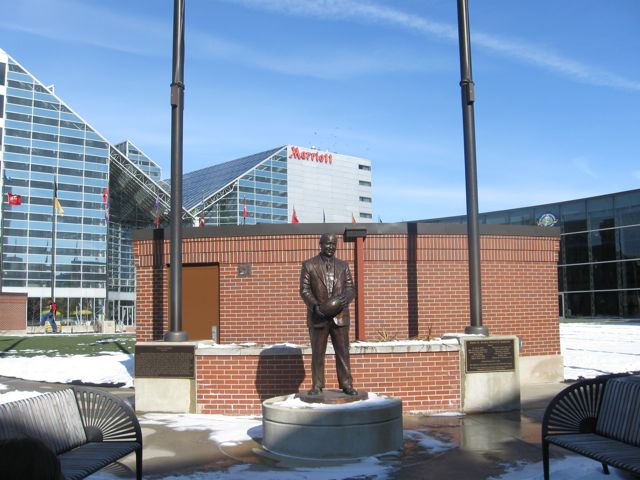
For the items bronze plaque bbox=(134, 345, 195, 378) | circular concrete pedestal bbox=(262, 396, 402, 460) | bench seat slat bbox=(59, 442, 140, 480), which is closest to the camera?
bench seat slat bbox=(59, 442, 140, 480)

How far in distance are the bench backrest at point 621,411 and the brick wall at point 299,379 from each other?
366 centimetres

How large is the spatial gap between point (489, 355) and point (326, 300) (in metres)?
3.41

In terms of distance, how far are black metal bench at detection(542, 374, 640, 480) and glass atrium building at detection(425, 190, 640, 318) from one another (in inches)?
1573

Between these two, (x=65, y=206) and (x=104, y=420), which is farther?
(x=65, y=206)

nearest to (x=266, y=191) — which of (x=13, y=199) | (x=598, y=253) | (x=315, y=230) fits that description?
(x=13, y=199)

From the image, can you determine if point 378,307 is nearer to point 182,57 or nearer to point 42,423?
point 182,57

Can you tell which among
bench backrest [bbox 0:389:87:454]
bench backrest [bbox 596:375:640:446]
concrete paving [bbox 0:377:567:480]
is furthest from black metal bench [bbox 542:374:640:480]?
bench backrest [bbox 0:389:87:454]

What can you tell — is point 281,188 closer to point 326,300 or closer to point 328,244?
point 328,244

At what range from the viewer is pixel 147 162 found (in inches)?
2734

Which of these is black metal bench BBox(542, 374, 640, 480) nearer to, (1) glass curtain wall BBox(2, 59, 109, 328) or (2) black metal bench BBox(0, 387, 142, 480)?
(2) black metal bench BBox(0, 387, 142, 480)

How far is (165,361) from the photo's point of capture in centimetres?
930

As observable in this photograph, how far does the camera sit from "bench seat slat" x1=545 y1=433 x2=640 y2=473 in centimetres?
473

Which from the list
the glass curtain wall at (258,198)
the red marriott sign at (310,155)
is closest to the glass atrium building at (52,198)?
the glass curtain wall at (258,198)

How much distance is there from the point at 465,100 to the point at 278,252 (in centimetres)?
437
